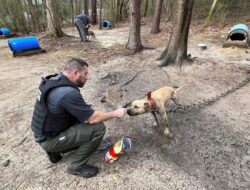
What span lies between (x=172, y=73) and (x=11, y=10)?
11.0 m

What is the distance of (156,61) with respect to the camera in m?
6.47

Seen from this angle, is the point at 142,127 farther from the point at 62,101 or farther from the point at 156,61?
the point at 156,61

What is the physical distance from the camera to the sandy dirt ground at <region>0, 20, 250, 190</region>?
281cm

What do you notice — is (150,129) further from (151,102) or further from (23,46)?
(23,46)

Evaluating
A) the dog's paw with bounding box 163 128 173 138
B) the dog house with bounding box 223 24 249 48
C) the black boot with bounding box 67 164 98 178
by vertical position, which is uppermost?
the dog house with bounding box 223 24 249 48

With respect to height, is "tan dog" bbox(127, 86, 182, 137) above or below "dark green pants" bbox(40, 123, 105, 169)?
above

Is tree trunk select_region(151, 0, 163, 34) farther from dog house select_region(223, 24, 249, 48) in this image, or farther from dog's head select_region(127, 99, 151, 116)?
dog's head select_region(127, 99, 151, 116)

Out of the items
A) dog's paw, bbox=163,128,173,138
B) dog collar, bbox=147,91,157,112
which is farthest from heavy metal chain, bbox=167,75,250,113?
dog collar, bbox=147,91,157,112

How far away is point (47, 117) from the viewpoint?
258cm

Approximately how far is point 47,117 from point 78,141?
46 centimetres

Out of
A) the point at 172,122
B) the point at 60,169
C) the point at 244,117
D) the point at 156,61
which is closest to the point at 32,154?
the point at 60,169

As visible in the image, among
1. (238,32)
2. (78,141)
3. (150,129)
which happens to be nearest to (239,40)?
(238,32)

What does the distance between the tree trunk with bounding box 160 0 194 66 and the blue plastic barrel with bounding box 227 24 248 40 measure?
7.30 feet

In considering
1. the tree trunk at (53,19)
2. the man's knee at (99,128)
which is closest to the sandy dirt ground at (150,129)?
the man's knee at (99,128)
